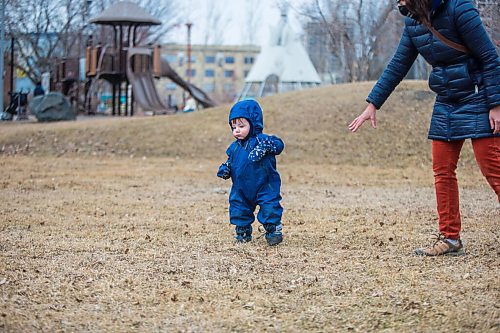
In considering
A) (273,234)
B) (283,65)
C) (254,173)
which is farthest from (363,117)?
(283,65)

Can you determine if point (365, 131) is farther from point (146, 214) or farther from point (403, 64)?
point (403, 64)

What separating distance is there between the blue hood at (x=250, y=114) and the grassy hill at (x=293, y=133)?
998 cm

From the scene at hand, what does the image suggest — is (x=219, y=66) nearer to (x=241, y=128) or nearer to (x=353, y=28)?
(x=353, y=28)

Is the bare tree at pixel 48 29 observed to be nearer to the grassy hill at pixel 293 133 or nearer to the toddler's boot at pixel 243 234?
the grassy hill at pixel 293 133

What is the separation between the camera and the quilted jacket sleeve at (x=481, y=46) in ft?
16.2

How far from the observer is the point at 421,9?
492 centimetres

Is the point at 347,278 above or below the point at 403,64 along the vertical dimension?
below

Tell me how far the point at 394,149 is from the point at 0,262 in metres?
12.5

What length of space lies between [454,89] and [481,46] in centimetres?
33

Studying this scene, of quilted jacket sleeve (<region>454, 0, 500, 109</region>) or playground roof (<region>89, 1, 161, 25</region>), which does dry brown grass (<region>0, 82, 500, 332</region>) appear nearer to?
quilted jacket sleeve (<region>454, 0, 500, 109</region>)

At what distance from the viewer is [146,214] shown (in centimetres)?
798

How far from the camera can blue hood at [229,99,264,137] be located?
604 centimetres

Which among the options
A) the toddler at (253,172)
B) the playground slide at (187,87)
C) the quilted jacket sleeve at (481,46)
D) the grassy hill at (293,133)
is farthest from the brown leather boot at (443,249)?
the playground slide at (187,87)

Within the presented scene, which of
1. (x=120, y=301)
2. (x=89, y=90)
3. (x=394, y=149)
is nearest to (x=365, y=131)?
(x=394, y=149)
